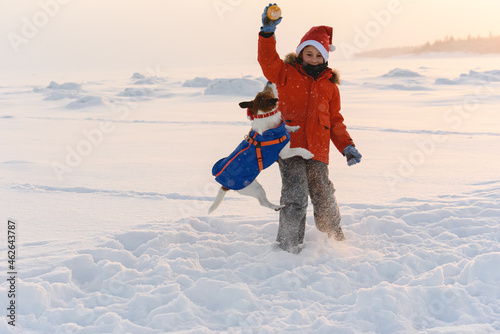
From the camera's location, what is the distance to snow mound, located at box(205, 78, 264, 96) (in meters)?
17.0

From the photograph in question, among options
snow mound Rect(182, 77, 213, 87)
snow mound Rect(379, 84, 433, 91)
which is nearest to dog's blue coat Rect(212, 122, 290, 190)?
snow mound Rect(379, 84, 433, 91)

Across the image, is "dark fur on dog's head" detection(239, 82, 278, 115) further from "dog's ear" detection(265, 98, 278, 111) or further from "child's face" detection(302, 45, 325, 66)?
"child's face" detection(302, 45, 325, 66)

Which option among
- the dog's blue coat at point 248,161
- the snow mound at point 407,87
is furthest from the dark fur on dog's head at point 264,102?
the snow mound at point 407,87

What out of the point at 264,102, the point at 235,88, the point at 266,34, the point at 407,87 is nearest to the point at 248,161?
the point at 264,102

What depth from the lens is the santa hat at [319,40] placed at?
296 centimetres

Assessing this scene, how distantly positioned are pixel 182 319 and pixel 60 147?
19.9 feet

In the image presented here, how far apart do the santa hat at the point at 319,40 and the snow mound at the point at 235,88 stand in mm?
13901

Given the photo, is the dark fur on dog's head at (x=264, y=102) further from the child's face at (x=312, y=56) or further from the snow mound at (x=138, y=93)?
the snow mound at (x=138, y=93)

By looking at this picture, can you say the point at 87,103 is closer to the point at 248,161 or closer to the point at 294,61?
the point at 294,61

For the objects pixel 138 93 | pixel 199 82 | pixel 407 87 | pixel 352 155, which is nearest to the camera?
pixel 352 155

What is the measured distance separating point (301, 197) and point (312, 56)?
998 mm

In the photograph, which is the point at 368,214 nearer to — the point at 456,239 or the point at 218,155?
the point at 456,239

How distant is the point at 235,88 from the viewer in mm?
17266

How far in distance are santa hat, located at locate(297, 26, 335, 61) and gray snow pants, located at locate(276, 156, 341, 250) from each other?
773mm
